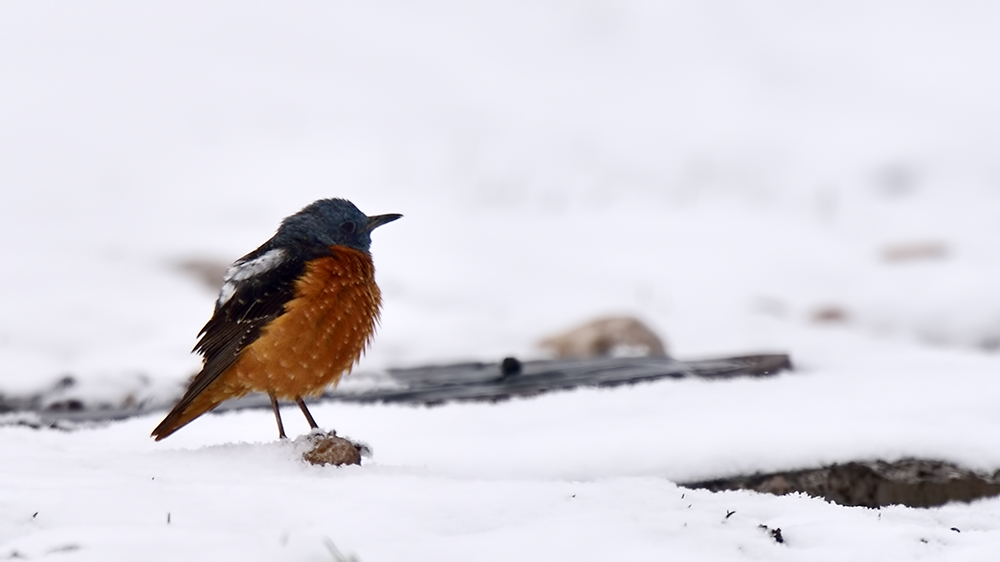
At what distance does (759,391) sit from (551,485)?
8.29 feet

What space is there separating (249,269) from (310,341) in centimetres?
47

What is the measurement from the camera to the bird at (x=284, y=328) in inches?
161

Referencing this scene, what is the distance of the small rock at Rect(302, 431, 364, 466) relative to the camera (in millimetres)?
3555

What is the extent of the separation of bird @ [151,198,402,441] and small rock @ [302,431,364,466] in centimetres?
55

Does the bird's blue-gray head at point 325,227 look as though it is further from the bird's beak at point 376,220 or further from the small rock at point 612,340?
the small rock at point 612,340

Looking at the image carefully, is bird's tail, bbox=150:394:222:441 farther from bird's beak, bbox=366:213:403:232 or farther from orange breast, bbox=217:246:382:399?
bird's beak, bbox=366:213:403:232

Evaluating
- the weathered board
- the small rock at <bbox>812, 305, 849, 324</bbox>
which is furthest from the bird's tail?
the small rock at <bbox>812, 305, 849, 324</bbox>

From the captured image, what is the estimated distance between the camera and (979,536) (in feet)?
10.3

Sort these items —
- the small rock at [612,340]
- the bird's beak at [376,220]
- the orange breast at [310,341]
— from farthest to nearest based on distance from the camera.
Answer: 1. the small rock at [612,340]
2. the bird's beak at [376,220]
3. the orange breast at [310,341]

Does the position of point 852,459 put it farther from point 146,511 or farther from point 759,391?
point 146,511

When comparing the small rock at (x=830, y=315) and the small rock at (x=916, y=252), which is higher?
the small rock at (x=916, y=252)

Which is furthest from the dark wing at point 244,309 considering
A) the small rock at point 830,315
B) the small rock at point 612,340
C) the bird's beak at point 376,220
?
the small rock at point 830,315

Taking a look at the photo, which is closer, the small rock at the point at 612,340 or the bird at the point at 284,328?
the bird at the point at 284,328

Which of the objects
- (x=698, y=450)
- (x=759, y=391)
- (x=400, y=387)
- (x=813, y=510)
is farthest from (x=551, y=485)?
(x=400, y=387)
